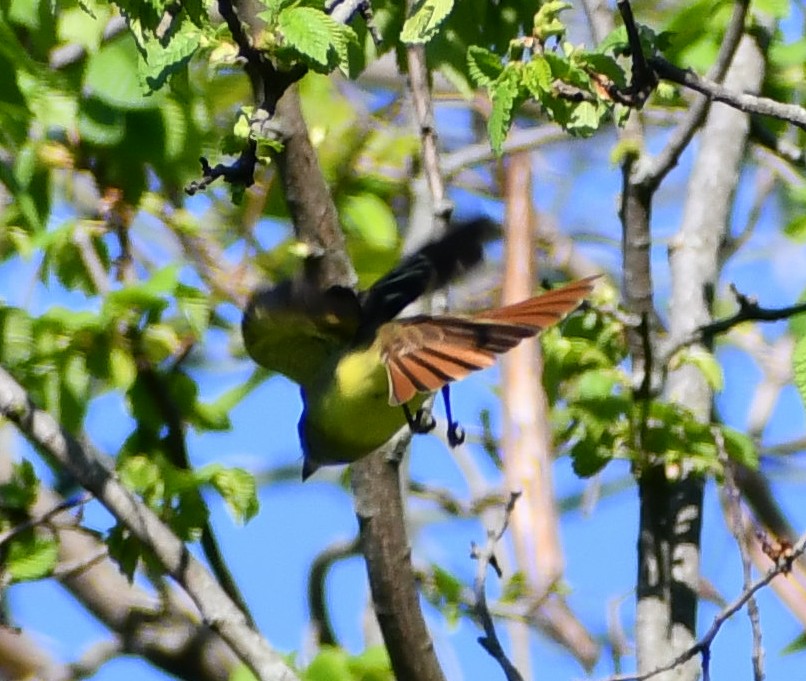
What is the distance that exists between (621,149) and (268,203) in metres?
0.92

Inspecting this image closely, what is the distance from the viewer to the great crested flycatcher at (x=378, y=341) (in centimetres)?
196

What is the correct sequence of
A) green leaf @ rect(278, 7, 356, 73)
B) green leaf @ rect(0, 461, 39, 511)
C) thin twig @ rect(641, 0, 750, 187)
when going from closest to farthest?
1. green leaf @ rect(278, 7, 356, 73)
2. thin twig @ rect(641, 0, 750, 187)
3. green leaf @ rect(0, 461, 39, 511)

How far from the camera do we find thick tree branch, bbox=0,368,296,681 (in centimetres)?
235

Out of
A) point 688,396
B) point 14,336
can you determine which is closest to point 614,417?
point 688,396

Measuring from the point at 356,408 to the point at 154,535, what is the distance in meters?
0.47

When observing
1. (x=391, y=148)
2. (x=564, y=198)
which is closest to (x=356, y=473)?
(x=391, y=148)

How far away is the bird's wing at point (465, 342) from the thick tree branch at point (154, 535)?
20.7 inches

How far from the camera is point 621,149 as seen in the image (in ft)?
8.32

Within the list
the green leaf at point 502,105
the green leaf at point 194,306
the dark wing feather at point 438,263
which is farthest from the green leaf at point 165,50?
the green leaf at point 194,306

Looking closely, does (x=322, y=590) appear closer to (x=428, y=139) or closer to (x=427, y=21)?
(x=428, y=139)

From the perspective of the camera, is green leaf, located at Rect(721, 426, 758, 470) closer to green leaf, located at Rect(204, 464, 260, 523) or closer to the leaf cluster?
the leaf cluster

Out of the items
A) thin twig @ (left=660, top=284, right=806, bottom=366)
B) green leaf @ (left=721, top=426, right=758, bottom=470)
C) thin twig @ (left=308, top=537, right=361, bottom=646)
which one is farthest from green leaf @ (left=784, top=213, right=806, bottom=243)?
thin twig @ (left=308, top=537, right=361, bottom=646)

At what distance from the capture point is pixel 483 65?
6.33ft

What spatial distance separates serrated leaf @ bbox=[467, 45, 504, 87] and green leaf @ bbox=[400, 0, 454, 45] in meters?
0.08
